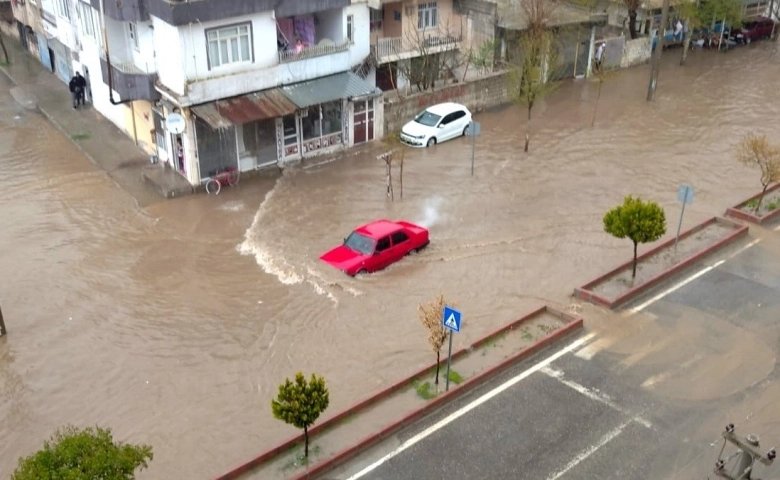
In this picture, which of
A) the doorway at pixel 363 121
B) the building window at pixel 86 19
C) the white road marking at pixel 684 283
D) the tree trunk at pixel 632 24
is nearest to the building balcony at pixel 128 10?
the building window at pixel 86 19

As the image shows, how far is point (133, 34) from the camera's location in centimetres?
2745

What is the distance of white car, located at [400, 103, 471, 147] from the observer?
29.2 m

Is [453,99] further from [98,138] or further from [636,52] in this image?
[98,138]

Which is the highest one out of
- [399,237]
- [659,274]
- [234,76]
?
[234,76]

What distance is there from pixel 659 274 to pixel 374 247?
7.03 meters

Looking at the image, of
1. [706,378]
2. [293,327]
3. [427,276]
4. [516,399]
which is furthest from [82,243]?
[706,378]

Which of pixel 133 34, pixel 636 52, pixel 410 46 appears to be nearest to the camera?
pixel 133 34

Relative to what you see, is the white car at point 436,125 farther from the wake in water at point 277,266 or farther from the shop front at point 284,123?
the wake in water at point 277,266

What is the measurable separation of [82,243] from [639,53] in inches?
1058

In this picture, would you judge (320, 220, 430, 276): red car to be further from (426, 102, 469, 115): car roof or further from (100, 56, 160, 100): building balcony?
(100, 56, 160, 100): building balcony

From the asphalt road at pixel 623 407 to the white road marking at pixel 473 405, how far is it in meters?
0.03

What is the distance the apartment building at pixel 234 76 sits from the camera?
25.2 metres

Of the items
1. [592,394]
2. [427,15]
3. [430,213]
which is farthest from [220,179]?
[592,394]

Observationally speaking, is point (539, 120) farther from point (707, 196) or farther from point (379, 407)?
point (379, 407)
